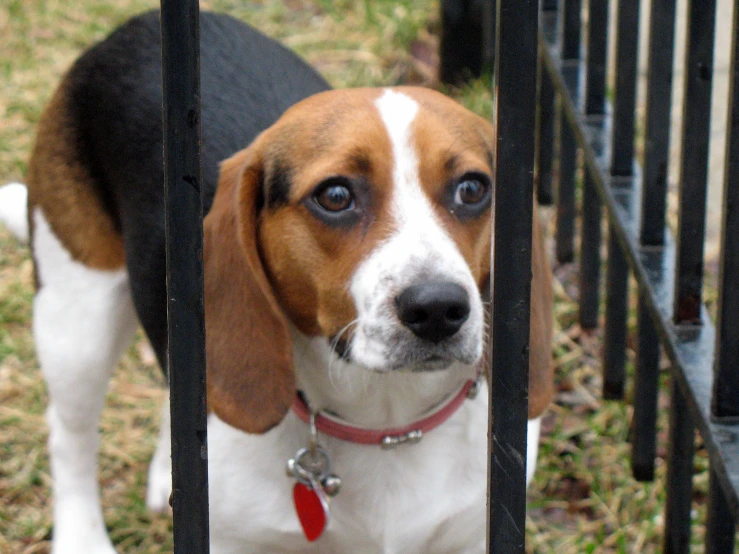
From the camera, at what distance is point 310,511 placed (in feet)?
8.00

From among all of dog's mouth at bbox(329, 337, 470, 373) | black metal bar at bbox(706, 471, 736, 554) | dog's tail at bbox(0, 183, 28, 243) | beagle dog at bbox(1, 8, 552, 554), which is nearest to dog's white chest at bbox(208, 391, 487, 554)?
beagle dog at bbox(1, 8, 552, 554)

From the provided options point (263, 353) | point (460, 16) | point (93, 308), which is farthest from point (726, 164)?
point (460, 16)

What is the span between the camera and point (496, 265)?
143 cm

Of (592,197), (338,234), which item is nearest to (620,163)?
(592,197)

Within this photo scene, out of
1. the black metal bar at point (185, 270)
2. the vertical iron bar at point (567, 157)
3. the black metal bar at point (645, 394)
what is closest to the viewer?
the black metal bar at point (185, 270)

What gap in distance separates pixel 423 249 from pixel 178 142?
858 mm

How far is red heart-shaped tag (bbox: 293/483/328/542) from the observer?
95.8 inches

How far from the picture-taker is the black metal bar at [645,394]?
314 centimetres

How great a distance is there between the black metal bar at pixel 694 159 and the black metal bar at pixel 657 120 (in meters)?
0.36

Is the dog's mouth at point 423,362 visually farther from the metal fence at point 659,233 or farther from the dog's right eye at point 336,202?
the metal fence at point 659,233

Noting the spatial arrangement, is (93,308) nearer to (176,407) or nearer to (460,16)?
(176,407)

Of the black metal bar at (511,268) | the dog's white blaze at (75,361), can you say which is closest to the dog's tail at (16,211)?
the dog's white blaze at (75,361)

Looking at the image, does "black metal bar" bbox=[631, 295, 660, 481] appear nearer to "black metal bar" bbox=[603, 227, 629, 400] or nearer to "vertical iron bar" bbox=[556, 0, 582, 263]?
"black metal bar" bbox=[603, 227, 629, 400]

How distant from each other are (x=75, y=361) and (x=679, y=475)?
5.38ft
